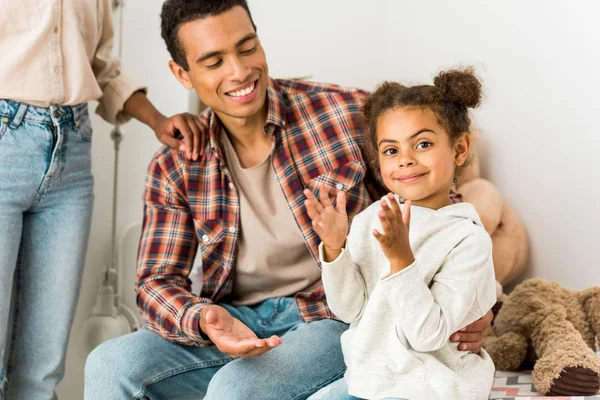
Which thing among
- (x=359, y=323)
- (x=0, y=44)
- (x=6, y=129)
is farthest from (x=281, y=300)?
(x=0, y=44)

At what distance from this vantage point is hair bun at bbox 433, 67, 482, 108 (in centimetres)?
142

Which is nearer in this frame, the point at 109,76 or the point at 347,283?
the point at 347,283

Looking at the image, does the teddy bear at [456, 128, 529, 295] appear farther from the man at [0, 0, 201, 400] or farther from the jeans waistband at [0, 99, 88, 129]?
the jeans waistband at [0, 99, 88, 129]

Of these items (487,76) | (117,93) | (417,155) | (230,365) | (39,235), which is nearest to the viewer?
(417,155)

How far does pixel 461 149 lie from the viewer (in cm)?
144

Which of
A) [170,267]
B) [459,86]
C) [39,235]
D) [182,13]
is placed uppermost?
[182,13]

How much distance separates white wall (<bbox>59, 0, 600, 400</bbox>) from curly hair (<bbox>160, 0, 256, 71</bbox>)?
0.61m

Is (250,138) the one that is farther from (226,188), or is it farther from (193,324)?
(193,324)

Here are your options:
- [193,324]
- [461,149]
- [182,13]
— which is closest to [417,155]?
[461,149]

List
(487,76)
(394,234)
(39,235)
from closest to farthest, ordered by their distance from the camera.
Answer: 1. (394,234)
2. (39,235)
3. (487,76)

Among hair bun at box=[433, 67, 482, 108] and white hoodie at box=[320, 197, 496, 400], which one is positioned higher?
hair bun at box=[433, 67, 482, 108]

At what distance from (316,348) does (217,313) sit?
0.21 metres

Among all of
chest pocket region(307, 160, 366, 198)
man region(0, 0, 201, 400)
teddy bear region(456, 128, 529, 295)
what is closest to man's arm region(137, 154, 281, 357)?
man region(0, 0, 201, 400)

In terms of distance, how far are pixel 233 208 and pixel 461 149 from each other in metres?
0.55
